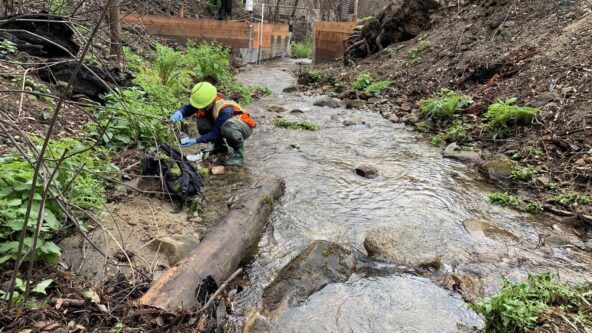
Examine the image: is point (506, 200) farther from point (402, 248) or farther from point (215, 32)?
point (215, 32)

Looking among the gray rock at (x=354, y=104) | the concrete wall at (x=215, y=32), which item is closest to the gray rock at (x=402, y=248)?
the gray rock at (x=354, y=104)

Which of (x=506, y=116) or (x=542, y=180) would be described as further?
(x=506, y=116)

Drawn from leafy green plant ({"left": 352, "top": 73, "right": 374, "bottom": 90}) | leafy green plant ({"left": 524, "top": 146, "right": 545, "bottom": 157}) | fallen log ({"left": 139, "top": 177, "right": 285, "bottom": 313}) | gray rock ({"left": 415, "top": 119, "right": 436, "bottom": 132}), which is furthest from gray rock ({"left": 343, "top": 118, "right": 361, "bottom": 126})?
fallen log ({"left": 139, "top": 177, "right": 285, "bottom": 313})

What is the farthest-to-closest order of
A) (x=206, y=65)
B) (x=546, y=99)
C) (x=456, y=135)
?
(x=206, y=65) → (x=456, y=135) → (x=546, y=99)

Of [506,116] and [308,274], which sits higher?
[506,116]

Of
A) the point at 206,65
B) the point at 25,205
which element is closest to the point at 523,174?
the point at 25,205

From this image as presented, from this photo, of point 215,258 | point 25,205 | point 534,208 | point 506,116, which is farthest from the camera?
point 506,116

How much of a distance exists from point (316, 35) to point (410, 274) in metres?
18.3

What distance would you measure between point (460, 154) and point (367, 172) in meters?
1.88

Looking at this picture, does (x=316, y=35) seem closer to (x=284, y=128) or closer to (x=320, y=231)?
(x=284, y=128)

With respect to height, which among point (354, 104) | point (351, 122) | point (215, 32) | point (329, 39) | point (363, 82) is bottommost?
point (351, 122)

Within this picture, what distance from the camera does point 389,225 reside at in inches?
171

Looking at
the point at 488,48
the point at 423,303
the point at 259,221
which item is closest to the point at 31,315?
the point at 259,221

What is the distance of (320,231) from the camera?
4.16m
